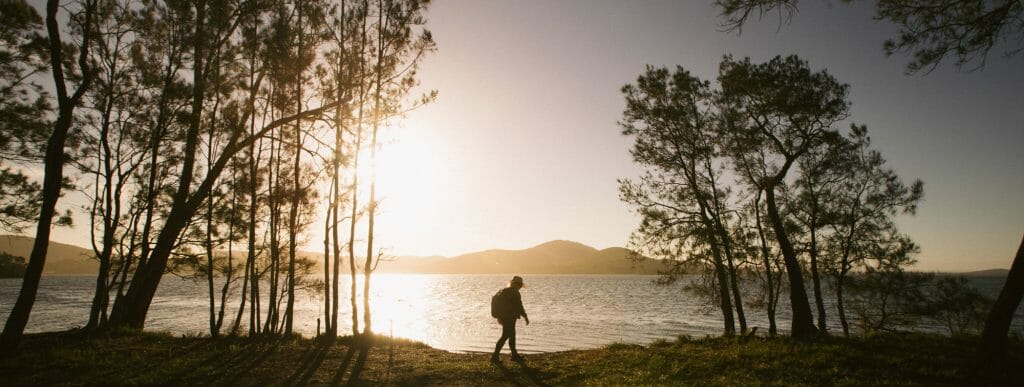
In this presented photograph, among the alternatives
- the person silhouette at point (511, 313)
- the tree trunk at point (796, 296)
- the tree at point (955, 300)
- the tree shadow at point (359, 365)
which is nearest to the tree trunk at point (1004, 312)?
the tree trunk at point (796, 296)

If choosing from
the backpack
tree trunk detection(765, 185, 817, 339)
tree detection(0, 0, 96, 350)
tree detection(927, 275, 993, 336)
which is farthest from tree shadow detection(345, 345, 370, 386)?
tree detection(927, 275, 993, 336)

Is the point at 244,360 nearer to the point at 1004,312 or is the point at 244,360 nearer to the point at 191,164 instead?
the point at 191,164

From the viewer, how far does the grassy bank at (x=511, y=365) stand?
345 inches

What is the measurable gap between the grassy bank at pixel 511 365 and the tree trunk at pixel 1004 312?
306 mm

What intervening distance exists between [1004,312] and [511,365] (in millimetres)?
10032

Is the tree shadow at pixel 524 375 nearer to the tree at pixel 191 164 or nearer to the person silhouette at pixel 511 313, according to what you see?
the person silhouette at pixel 511 313

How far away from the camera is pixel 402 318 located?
5131 cm

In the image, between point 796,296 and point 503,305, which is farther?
point 796,296

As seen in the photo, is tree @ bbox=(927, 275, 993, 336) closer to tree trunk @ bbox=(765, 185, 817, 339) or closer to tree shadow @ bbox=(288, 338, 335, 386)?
tree trunk @ bbox=(765, 185, 817, 339)

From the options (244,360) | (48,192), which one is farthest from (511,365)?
(48,192)

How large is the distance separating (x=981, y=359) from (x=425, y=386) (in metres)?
10.8

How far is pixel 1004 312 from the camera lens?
27.2 feet

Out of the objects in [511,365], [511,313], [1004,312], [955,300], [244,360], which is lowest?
[955,300]

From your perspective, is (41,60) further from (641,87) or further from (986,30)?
(986,30)
